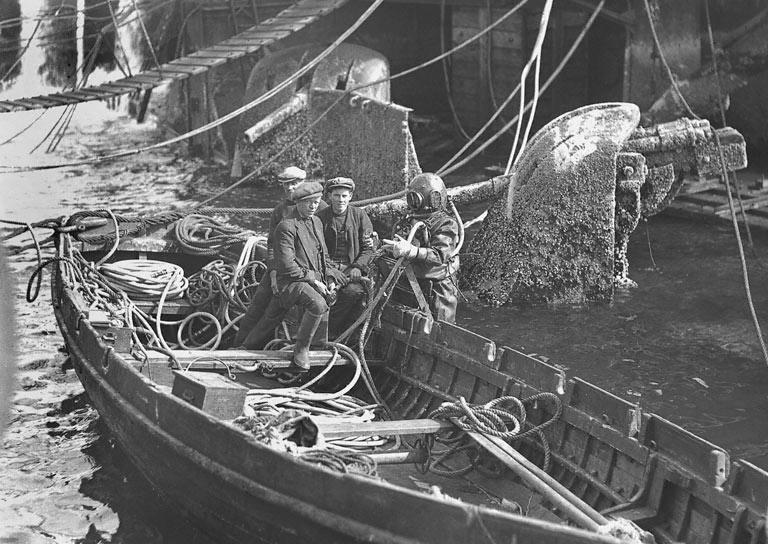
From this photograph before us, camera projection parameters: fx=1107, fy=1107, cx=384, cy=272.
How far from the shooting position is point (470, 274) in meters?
14.1

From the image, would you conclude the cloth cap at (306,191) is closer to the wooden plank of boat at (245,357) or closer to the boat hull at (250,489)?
the wooden plank of boat at (245,357)

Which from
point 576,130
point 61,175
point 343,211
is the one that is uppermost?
point 576,130

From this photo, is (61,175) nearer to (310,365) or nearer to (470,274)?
(470,274)

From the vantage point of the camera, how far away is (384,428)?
7992mm

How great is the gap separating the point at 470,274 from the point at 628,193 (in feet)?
7.23

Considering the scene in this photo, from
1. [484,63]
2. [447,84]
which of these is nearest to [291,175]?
[484,63]

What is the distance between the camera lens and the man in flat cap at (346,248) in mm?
9945

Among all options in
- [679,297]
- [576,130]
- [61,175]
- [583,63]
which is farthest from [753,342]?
[61,175]

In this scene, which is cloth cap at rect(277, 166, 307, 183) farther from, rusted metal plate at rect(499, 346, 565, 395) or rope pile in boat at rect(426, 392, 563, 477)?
rope pile in boat at rect(426, 392, 563, 477)

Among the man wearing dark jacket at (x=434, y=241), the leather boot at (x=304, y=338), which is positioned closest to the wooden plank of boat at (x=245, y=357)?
the leather boot at (x=304, y=338)

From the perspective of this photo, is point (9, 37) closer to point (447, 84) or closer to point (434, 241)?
point (447, 84)

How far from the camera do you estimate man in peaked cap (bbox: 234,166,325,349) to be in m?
9.62

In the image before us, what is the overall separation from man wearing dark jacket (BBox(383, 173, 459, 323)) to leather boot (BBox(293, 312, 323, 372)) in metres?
1.12

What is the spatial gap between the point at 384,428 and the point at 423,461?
1.22 feet
